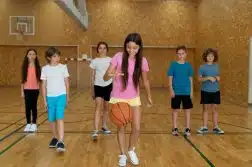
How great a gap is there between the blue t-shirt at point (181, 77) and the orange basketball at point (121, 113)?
2096 millimetres

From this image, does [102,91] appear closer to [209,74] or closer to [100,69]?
[100,69]

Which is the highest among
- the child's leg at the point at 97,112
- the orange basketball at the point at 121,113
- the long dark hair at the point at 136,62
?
the long dark hair at the point at 136,62

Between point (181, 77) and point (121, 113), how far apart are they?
7.20 ft

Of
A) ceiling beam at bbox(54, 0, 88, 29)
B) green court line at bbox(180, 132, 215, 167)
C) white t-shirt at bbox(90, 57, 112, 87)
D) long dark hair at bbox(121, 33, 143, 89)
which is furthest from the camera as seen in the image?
ceiling beam at bbox(54, 0, 88, 29)

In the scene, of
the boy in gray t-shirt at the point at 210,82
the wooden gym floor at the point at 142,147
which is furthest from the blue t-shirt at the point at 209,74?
the wooden gym floor at the point at 142,147

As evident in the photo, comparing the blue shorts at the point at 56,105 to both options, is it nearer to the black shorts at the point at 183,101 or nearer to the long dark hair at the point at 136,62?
the long dark hair at the point at 136,62

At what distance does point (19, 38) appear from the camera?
1942 centimetres

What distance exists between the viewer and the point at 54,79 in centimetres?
503

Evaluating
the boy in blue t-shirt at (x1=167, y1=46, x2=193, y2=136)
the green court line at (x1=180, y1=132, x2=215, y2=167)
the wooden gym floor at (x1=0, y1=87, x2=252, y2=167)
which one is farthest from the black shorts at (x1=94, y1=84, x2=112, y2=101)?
the green court line at (x1=180, y1=132, x2=215, y2=167)

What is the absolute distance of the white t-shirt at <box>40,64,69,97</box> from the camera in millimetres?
5008

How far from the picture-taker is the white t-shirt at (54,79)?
16.4 feet

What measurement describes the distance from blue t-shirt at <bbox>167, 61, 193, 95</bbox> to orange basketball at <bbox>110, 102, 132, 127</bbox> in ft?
6.88

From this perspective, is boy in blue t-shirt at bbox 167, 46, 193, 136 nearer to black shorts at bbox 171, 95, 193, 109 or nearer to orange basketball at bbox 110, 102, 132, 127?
black shorts at bbox 171, 95, 193, 109

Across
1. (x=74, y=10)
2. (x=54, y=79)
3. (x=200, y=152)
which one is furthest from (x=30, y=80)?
(x=74, y=10)
